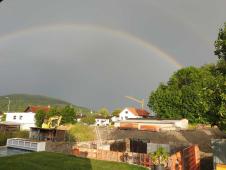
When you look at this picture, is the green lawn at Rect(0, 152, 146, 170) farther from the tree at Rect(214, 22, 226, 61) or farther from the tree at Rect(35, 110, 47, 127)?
the tree at Rect(35, 110, 47, 127)

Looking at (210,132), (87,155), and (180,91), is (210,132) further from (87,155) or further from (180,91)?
(87,155)

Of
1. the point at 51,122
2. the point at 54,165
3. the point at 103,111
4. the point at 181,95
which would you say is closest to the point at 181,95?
the point at 181,95

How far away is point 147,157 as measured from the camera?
25766 mm

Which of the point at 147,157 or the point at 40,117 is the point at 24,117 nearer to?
the point at 40,117

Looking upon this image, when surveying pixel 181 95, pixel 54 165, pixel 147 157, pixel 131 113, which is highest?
pixel 181 95

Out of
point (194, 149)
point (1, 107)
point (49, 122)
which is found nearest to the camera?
point (194, 149)

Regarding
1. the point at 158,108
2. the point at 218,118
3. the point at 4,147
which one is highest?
the point at 158,108

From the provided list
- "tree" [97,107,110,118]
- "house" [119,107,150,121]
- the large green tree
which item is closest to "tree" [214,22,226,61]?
the large green tree

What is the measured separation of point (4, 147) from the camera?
48.3m

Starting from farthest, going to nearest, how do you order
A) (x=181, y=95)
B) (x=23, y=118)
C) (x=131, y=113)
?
1. (x=131, y=113)
2. (x=23, y=118)
3. (x=181, y=95)

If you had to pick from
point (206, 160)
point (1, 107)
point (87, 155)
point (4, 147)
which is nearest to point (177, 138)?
point (206, 160)

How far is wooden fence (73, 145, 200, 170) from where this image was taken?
884 inches

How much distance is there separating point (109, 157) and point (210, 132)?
32904 millimetres

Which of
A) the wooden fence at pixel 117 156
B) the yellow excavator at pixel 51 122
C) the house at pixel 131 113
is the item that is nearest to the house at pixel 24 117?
the yellow excavator at pixel 51 122
